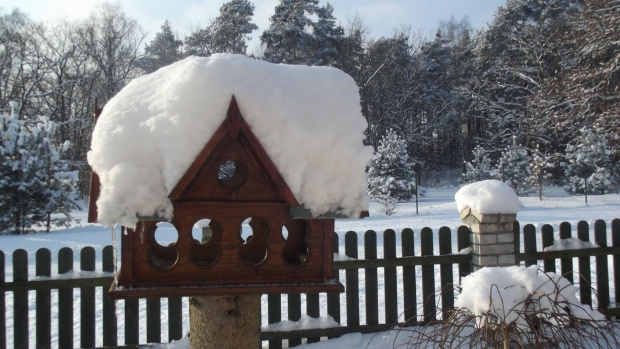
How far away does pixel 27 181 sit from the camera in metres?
10.0

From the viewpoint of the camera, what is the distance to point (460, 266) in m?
4.24

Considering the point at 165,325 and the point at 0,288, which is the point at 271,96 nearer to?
the point at 0,288

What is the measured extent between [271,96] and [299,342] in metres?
2.91

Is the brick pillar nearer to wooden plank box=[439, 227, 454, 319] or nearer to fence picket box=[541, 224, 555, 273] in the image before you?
wooden plank box=[439, 227, 454, 319]

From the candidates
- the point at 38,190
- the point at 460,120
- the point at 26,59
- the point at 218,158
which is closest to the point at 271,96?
the point at 218,158

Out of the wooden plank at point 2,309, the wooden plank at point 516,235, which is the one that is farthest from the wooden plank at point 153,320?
the wooden plank at point 516,235

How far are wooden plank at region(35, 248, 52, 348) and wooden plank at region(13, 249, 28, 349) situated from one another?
0.31ft

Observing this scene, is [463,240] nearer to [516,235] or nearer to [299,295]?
[516,235]

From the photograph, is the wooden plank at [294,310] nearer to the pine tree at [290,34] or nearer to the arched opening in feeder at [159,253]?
the arched opening in feeder at [159,253]

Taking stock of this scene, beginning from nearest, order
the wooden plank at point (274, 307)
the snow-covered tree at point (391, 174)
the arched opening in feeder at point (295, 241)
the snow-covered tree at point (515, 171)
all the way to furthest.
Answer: the arched opening in feeder at point (295, 241)
the wooden plank at point (274, 307)
the snow-covered tree at point (391, 174)
the snow-covered tree at point (515, 171)

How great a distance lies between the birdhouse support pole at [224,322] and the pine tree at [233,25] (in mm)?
27303

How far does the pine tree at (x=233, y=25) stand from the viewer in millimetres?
27625

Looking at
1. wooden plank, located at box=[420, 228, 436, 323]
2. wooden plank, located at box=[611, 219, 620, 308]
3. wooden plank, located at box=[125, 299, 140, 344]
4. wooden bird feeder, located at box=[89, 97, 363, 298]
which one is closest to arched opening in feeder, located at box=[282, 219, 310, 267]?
wooden bird feeder, located at box=[89, 97, 363, 298]

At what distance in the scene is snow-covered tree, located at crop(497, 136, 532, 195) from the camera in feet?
69.4
